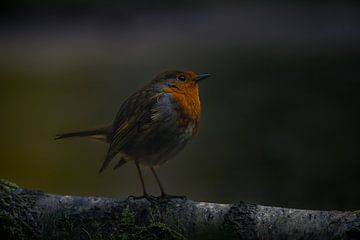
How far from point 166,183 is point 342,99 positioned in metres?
3.53

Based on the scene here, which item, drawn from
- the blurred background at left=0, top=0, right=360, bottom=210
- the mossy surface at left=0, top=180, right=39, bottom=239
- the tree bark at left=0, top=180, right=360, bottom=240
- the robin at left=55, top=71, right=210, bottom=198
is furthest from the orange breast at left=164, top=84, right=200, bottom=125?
the blurred background at left=0, top=0, right=360, bottom=210

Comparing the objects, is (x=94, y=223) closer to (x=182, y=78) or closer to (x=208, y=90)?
(x=182, y=78)

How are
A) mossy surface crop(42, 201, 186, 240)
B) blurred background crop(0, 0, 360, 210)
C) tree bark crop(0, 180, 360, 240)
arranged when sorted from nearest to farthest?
tree bark crop(0, 180, 360, 240) → mossy surface crop(42, 201, 186, 240) → blurred background crop(0, 0, 360, 210)

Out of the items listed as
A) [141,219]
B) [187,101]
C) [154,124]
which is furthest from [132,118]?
[141,219]

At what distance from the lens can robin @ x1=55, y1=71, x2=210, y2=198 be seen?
3654mm

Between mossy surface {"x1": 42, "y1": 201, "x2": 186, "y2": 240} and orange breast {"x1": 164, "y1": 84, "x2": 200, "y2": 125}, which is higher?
orange breast {"x1": 164, "y1": 84, "x2": 200, "y2": 125}

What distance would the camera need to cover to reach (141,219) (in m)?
3.00

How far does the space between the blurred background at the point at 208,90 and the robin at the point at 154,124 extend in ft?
8.94

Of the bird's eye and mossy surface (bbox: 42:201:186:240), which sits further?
the bird's eye

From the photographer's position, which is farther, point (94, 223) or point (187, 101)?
point (187, 101)

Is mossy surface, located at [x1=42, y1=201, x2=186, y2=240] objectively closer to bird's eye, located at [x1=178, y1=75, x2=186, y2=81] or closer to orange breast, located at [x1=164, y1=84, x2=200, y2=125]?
orange breast, located at [x1=164, y1=84, x2=200, y2=125]

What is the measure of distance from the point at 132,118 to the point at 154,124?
11 cm

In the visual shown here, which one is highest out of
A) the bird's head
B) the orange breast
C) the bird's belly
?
the bird's head

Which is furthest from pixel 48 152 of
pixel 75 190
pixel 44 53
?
pixel 44 53
